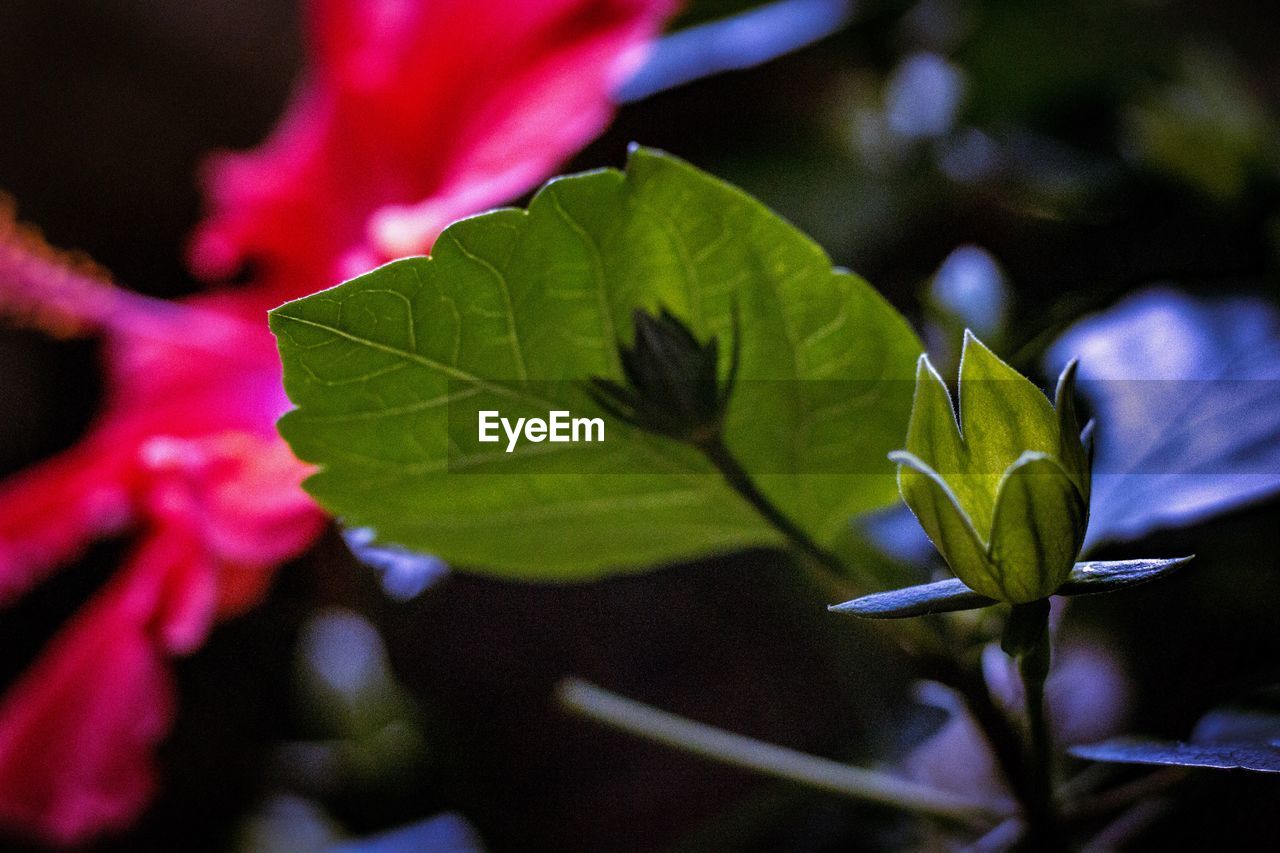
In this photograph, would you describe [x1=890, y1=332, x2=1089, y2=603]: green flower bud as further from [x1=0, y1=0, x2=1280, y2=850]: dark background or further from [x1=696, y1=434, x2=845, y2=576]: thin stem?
[x1=0, y1=0, x2=1280, y2=850]: dark background

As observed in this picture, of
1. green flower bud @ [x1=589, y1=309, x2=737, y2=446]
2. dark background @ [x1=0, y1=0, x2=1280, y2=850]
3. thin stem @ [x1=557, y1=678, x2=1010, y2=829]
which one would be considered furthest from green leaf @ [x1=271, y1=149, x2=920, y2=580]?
dark background @ [x1=0, y1=0, x2=1280, y2=850]

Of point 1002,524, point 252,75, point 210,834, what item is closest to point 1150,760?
point 1002,524

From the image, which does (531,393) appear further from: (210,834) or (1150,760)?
(210,834)

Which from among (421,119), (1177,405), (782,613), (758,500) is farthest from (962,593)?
(782,613)

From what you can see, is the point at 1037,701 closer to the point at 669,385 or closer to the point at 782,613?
the point at 669,385

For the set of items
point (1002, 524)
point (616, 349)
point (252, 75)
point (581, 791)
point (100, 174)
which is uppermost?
point (252, 75)

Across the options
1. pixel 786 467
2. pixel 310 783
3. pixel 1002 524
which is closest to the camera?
pixel 1002 524

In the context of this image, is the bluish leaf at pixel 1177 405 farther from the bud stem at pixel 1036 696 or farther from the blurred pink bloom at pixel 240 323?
the blurred pink bloom at pixel 240 323
